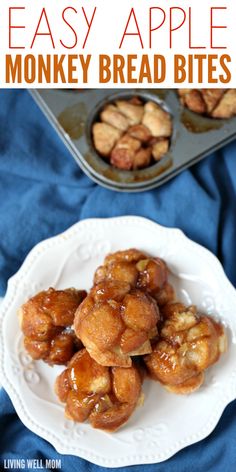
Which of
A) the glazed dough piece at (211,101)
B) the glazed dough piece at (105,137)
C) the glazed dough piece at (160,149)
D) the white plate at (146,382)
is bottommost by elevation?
the white plate at (146,382)

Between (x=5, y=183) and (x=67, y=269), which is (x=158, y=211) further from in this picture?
(x=5, y=183)

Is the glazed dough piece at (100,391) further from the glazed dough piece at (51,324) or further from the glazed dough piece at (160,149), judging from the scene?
the glazed dough piece at (160,149)

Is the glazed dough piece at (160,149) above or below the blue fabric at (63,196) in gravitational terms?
above

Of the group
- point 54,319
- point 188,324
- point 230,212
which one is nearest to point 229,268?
point 230,212

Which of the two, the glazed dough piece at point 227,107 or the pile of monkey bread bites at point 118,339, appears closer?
the pile of monkey bread bites at point 118,339

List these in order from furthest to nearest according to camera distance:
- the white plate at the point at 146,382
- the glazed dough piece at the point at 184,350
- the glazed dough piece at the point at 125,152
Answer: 1. the glazed dough piece at the point at 125,152
2. the white plate at the point at 146,382
3. the glazed dough piece at the point at 184,350

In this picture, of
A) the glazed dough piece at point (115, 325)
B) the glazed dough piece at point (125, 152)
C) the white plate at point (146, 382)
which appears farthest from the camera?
the glazed dough piece at point (125, 152)

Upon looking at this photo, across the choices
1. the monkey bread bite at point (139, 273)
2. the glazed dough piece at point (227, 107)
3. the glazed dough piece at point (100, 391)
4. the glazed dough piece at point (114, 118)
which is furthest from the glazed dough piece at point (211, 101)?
the glazed dough piece at point (100, 391)
